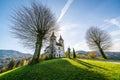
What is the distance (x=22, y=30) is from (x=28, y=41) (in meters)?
3.17

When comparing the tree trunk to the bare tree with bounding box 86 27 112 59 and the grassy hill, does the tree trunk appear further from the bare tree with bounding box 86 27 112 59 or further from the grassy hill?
the bare tree with bounding box 86 27 112 59

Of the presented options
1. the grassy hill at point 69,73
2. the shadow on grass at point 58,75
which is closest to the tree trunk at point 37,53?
the grassy hill at point 69,73

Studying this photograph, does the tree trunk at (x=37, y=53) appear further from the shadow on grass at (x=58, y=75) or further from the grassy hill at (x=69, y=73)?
the shadow on grass at (x=58, y=75)

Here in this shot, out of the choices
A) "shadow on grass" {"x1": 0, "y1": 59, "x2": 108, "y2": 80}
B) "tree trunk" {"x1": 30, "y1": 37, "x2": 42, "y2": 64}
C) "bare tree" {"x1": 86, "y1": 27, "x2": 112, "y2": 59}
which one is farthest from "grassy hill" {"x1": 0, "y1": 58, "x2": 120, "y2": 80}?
"bare tree" {"x1": 86, "y1": 27, "x2": 112, "y2": 59}

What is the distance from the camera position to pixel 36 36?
22219 mm

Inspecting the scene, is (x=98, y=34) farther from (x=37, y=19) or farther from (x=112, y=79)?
(x=112, y=79)

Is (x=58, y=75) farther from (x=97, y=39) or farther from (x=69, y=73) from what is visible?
(x=97, y=39)

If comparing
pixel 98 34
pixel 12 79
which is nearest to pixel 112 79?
pixel 12 79

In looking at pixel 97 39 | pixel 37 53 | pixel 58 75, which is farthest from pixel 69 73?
pixel 97 39

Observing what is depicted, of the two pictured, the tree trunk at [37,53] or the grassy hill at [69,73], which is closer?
the grassy hill at [69,73]

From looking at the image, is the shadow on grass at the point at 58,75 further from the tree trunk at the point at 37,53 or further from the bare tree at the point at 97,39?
the bare tree at the point at 97,39

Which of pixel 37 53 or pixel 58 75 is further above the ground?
pixel 37 53

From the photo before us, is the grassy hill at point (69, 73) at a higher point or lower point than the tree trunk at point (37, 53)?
lower

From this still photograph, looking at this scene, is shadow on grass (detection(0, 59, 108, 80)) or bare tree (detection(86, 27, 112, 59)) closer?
shadow on grass (detection(0, 59, 108, 80))
